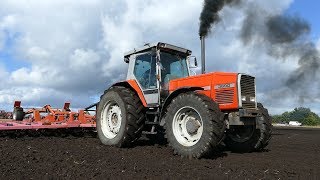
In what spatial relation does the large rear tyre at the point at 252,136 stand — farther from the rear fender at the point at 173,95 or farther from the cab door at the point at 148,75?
the cab door at the point at 148,75

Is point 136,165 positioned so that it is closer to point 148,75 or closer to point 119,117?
point 148,75

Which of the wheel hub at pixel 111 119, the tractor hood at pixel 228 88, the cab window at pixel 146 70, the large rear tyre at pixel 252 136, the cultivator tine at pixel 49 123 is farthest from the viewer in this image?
the cultivator tine at pixel 49 123

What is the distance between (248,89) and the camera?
28.8 ft

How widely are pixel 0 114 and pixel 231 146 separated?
2244 cm

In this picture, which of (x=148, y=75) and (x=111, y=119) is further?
(x=111, y=119)

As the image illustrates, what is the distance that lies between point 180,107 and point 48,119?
733cm

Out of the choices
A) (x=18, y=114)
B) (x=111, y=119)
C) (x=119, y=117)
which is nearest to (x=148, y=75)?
(x=119, y=117)

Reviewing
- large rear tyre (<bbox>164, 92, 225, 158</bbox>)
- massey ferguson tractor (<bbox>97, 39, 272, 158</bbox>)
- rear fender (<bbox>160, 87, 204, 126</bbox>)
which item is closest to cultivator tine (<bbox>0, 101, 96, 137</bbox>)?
massey ferguson tractor (<bbox>97, 39, 272, 158</bbox>)

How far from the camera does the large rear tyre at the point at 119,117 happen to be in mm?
9781

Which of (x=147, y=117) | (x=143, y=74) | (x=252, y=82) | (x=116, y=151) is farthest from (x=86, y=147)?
(x=252, y=82)

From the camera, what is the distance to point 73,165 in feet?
22.6

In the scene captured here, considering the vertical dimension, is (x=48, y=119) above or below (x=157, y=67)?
below

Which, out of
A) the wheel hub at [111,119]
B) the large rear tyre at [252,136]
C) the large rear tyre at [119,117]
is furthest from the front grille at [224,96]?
the wheel hub at [111,119]

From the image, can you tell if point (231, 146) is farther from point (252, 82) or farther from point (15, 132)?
point (15, 132)
